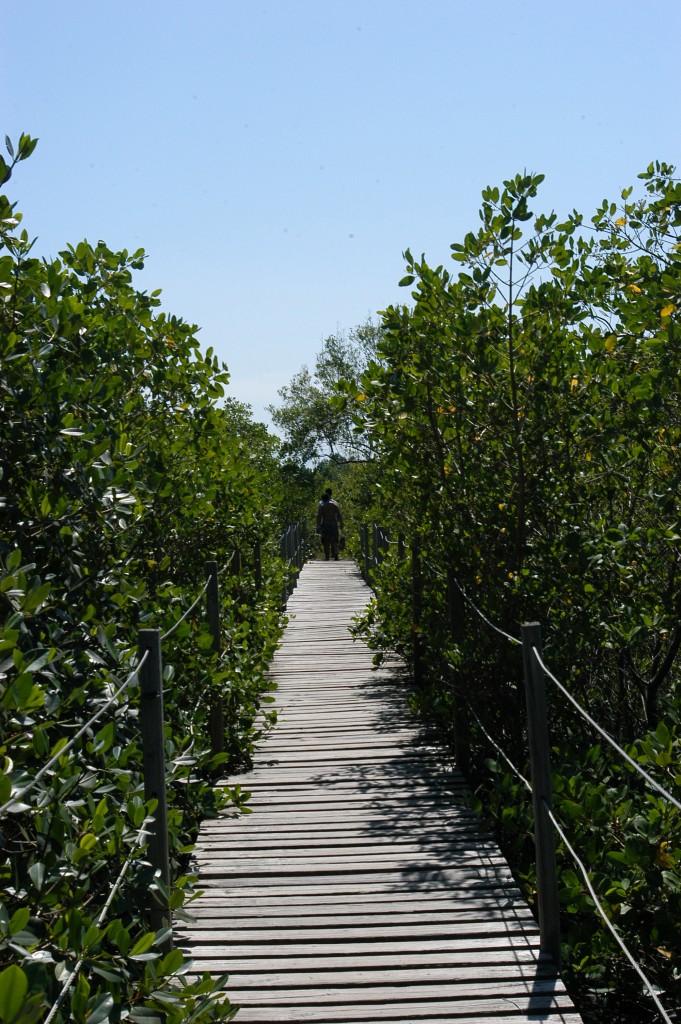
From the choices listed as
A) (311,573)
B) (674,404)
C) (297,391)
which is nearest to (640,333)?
(674,404)

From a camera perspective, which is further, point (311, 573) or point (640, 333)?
point (311, 573)

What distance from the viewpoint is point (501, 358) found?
5.72 metres

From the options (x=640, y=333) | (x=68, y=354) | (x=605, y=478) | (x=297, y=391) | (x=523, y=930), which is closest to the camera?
(x=523, y=930)

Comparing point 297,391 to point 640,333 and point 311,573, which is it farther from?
point 640,333

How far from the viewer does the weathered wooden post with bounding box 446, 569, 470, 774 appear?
6008mm

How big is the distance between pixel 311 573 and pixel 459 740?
51.9 ft

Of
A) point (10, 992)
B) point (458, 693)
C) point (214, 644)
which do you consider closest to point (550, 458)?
point (458, 693)

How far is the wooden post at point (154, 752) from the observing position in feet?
12.0

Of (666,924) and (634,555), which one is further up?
(634,555)

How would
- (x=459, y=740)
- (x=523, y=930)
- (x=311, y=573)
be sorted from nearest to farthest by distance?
(x=523, y=930) → (x=459, y=740) → (x=311, y=573)

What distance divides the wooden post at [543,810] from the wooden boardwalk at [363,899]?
0.14m

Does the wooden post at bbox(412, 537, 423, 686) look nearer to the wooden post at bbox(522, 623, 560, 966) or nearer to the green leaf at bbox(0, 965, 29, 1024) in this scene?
the wooden post at bbox(522, 623, 560, 966)

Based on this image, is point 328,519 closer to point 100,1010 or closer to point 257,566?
point 257,566

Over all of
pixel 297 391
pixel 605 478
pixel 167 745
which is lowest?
pixel 167 745
